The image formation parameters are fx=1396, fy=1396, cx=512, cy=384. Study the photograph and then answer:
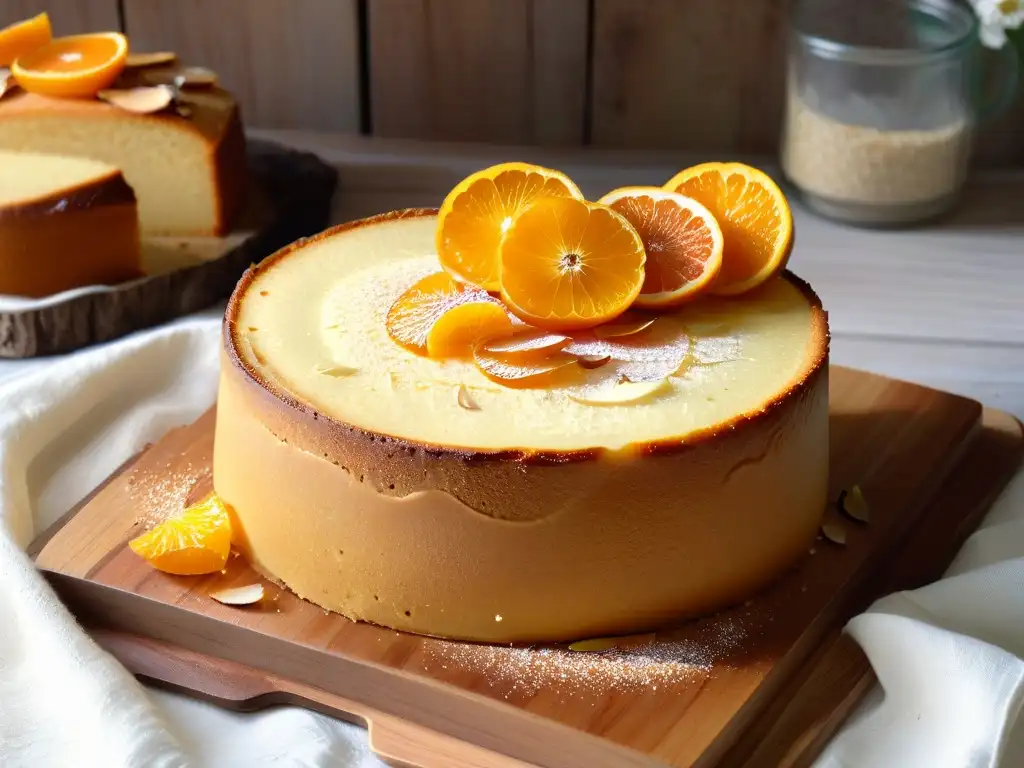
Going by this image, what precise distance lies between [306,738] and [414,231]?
63 cm

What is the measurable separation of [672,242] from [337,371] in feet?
1.21

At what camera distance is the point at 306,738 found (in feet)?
4.08

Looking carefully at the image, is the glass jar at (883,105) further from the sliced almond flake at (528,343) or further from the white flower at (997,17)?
the sliced almond flake at (528,343)

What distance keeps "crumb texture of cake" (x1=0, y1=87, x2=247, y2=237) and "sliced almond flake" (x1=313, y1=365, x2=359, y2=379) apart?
3.00 ft

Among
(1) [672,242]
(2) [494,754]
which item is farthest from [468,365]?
(2) [494,754]

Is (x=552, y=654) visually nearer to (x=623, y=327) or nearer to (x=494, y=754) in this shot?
(x=494, y=754)

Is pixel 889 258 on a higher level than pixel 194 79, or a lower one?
lower

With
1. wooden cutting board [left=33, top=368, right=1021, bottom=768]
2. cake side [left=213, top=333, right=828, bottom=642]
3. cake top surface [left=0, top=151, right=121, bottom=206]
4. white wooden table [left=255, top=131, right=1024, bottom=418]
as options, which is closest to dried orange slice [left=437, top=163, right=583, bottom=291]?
cake side [left=213, top=333, right=828, bottom=642]

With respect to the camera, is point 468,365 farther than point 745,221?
No

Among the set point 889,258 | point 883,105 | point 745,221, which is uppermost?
point 745,221

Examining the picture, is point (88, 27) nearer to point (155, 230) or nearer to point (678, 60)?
point (155, 230)

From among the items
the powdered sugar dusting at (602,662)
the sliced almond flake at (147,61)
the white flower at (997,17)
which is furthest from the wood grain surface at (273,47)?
the powdered sugar dusting at (602,662)

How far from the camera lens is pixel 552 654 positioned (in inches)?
50.0

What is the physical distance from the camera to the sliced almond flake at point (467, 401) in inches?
50.4
